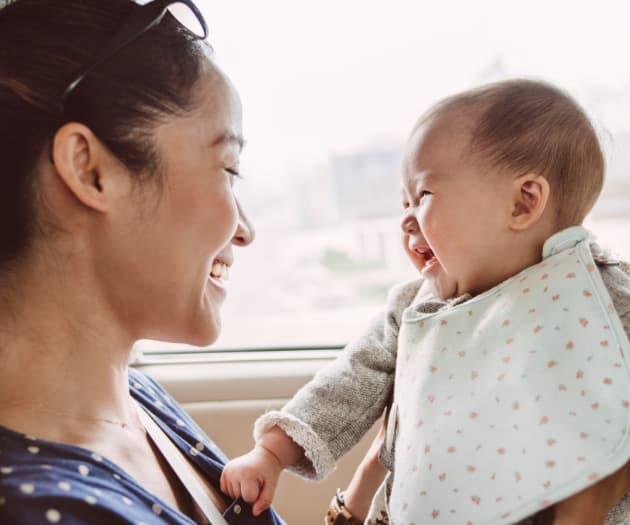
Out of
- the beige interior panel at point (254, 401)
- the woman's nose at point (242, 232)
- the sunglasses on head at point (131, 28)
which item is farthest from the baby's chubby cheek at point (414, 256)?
the beige interior panel at point (254, 401)

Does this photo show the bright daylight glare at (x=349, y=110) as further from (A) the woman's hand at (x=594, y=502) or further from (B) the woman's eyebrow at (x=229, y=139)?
(A) the woman's hand at (x=594, y=502)

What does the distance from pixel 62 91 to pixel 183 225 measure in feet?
0.80

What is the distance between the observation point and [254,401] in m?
1.96

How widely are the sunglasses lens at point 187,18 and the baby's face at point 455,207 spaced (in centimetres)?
43

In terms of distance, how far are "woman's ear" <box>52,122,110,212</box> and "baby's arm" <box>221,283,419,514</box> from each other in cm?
51

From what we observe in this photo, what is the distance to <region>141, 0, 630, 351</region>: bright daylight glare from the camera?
1843 millimetres

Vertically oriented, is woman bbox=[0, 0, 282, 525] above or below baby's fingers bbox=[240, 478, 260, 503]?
above

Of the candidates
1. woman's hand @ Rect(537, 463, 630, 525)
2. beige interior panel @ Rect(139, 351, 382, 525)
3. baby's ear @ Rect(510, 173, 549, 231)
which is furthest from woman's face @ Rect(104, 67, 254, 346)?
beige interior panel @ Rect(139, 351, 382, 525)

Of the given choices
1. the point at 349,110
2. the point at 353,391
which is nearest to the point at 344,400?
the point at 353,391

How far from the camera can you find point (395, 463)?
1.22 metres

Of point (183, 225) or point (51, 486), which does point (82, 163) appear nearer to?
point (183, 225)

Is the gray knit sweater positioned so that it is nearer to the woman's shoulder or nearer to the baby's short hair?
the baby's short hair

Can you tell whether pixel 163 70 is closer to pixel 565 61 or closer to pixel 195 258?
pixel 195 258

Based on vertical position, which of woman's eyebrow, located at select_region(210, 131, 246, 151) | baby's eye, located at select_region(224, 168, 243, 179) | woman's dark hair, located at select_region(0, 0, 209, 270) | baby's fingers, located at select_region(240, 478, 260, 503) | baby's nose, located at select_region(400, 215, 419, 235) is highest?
woman's dark hair, located at select_region(0, 0, 209, 270)
